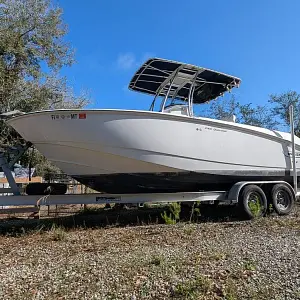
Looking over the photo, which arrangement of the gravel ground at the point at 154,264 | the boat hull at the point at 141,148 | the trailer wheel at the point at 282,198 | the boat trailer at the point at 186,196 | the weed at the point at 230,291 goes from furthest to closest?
the trailer wheel at the point at 282,198, the boat trailer at the point at 186,196, the boat hull at the point at 141,148, the gravel ground at the point at 154,264, the weed at the point at 230,291

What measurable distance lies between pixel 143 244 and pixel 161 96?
4.10 metres

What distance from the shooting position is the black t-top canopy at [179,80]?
279 inches

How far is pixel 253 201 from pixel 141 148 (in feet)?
9.86

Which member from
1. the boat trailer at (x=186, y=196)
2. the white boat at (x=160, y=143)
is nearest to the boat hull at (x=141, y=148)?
the white boat at (x=160, y=143)

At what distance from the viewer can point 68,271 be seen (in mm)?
3766

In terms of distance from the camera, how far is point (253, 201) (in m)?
7.36

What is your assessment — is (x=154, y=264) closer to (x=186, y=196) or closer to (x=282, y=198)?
(x=186, y=196)

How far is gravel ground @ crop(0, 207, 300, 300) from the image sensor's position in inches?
124

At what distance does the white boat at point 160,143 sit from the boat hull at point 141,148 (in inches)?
0.7

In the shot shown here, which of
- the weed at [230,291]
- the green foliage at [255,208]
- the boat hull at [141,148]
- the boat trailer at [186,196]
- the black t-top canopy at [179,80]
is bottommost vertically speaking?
the weed at [230,291]

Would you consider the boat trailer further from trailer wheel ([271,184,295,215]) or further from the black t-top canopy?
the black t-top canopy

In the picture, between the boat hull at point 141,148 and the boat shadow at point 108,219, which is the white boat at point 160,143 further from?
the boat shadow at point 108,219

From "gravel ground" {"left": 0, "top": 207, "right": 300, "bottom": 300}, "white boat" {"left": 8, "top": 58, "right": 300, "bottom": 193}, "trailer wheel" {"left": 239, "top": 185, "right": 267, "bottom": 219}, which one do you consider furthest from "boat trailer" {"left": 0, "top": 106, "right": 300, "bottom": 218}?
"gravel ground" {"left": 0, "top": 207, "right": 300, "bottom": 300}

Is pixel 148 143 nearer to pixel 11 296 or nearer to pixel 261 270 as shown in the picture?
pixel 261 270
